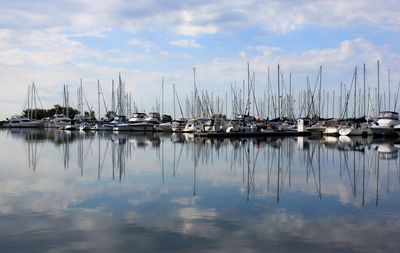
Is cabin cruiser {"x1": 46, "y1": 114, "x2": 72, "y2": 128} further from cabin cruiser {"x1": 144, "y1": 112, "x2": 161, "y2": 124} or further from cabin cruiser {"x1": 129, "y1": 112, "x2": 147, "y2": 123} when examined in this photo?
cabin cruiser {"x1": 129, "y1": 112, "x2": 147, "y2": 123}

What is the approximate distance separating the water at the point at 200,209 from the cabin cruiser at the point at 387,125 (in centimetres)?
4784

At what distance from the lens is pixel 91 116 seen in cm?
13475

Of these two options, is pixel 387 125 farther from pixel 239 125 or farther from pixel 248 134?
pixel 239 125

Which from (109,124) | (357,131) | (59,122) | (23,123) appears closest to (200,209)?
(357,131)

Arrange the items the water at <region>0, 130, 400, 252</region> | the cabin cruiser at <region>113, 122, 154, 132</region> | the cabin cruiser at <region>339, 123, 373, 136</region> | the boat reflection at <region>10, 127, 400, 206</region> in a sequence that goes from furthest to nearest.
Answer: the cabin cruiser at <region>113, 122, 154, 132</region>, the cabin cruiser at <region>339, 123, 373, 136</region>, the boat reflection at <region>10, 127, 400, 206</region>, the water at <region>0, 130, 400, 252</region>

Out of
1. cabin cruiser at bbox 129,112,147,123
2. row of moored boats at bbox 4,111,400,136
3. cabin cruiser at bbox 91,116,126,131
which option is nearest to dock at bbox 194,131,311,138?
row of moored boats at bbox 4,111,400,136

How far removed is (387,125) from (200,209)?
6496 cm

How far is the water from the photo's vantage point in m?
12.2

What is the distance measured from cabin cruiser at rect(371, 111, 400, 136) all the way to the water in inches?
1884

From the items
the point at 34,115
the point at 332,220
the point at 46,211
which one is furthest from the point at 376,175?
the point at 34,115

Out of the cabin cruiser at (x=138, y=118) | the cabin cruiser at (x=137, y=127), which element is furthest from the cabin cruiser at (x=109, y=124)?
the cabin cruiser at (x=138, y=118)

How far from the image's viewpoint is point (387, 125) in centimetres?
7519

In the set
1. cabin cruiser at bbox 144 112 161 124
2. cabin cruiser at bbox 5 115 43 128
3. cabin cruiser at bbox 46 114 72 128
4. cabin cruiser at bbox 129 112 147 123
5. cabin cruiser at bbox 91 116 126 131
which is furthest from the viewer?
cabin cruiser at bbox 5 115 43 128

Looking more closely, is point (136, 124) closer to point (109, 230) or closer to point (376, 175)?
point (376, 175)
